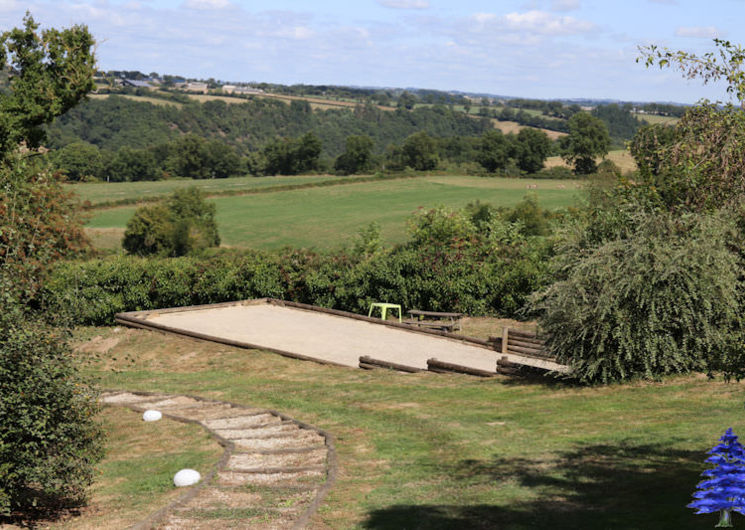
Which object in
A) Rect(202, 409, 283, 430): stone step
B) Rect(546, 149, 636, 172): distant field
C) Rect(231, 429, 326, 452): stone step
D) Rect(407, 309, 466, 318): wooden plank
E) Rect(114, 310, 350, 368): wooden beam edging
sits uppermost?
Rect(546, 149, 636, 172): distant field

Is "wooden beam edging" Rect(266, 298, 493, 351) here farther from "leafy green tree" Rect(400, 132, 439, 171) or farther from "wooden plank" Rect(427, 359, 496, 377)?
"leafy green tree" Rect(400, 132, 439, 171)

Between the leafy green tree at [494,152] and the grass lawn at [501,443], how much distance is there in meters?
115

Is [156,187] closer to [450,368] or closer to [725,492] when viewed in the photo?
[450,368]

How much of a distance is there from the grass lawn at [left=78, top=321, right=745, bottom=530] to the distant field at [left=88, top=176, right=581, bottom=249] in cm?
5388

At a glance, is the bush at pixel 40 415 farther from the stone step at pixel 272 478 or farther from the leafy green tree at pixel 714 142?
the leafy green tree at pixel 714 142

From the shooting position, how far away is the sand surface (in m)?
22.6

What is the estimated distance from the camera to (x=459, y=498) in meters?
9.42

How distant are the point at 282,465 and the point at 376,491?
207 centimetres

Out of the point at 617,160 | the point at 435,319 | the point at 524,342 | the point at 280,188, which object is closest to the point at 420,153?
the point at 617,160

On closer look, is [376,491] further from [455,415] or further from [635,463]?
[455,415]

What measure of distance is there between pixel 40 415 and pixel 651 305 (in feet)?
37.6

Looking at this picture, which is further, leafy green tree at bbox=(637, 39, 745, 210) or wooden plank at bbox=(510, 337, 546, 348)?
wooden plank at bbox=(510, 337, 546, 348)

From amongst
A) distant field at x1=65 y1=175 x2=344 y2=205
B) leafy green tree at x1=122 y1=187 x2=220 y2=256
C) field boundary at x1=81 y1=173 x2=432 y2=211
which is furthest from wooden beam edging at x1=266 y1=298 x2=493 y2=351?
distant field at x1=65 y1=175 x2=344 y2=205

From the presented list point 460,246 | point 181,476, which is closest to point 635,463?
point 181,476
